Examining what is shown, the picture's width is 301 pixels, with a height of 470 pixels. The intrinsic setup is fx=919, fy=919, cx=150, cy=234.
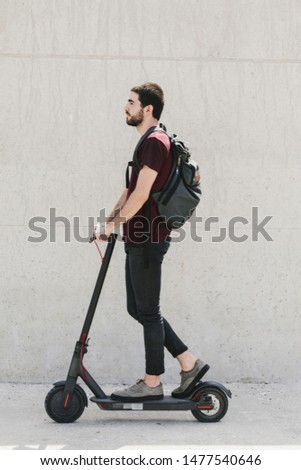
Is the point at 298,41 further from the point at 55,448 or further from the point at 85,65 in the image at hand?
the point at 55,448

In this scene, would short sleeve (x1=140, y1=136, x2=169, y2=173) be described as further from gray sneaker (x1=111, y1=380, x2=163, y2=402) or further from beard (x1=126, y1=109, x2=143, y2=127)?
gray sneaker (x1=111, y1=380, x2=163, y2=402)

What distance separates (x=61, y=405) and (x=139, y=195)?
1267mm

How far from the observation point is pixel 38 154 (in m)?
6.15

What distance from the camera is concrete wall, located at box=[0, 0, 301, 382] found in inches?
242

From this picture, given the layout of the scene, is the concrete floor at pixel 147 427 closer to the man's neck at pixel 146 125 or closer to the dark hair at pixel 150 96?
the man's neck at pixel 146 125

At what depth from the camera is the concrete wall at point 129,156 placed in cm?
614

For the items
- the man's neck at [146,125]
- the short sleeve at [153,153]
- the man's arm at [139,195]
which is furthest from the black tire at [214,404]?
the man's neck at [146,125]

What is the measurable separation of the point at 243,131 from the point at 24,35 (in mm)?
1601

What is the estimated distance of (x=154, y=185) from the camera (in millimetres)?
5125

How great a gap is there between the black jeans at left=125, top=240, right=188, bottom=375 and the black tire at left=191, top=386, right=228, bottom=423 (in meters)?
0.27

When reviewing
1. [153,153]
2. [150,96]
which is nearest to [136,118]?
[150,96]

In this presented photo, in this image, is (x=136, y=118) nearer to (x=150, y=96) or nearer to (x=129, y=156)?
(x=150, y=96)

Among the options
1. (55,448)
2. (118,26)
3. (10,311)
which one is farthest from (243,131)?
(55,448)

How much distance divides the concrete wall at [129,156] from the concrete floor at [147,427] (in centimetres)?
44
